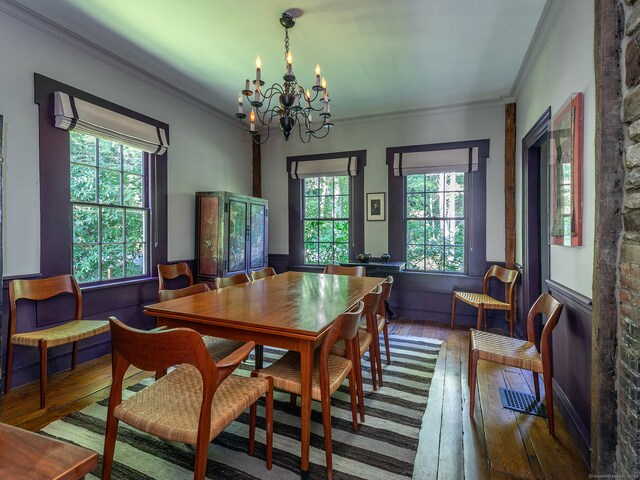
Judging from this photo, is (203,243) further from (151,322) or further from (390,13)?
(390,13)

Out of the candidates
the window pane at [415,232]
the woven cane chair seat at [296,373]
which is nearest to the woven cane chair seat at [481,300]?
the window pane at [415,232]

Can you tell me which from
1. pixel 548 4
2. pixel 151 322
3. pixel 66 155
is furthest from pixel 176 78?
pixel 548 4

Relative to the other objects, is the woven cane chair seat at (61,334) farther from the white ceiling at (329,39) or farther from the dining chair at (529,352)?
the dining chair at (529,352)

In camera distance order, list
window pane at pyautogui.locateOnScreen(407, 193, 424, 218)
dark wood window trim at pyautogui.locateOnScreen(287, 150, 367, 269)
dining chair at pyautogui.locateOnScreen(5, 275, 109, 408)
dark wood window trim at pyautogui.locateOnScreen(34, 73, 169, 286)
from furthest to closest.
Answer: dark wood window trim at pyautogui.locateOnScreen(287, 150, 367, 269), window pane at pyautogui.locateOnScreen(407, 193, 424, 218), dark wood window trim at pyautogui.locateOnScreen(34, 73, 169, 286), dining chair at pyautogui.locateOnScreen(5, 275, 109, 408)

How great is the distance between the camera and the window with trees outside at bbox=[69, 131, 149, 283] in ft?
9.80

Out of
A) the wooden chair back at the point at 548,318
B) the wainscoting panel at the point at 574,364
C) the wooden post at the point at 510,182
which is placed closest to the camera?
the wainscoting panel at the point at 574,364

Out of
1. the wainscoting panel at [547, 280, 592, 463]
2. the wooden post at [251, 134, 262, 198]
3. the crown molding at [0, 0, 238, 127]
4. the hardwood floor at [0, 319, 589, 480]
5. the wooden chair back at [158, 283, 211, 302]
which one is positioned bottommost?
the hardwood floor at [0, 319, 589, 480]

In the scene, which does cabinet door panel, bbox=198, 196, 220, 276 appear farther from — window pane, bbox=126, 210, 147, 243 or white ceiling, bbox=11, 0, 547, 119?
white ceiling, bbox=11, 0, 547, 119

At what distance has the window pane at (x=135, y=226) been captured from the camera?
11.3 ft

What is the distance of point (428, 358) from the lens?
311cm

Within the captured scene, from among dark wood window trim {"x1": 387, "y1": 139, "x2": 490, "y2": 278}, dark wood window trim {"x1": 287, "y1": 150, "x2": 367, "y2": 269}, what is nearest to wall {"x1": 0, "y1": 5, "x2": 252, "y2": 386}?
dark wood window trim {"x1": 287, "y1": 150, "x2": 367, "y2": 269}

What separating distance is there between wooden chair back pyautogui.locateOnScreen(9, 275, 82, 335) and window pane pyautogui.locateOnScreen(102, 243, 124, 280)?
0.44 metres

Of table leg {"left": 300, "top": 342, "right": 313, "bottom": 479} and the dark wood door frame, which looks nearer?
table leg {"left": 300, "top": 342, "right": 313, "bottom": 479}

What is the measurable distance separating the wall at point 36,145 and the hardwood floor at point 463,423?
0.41 m
